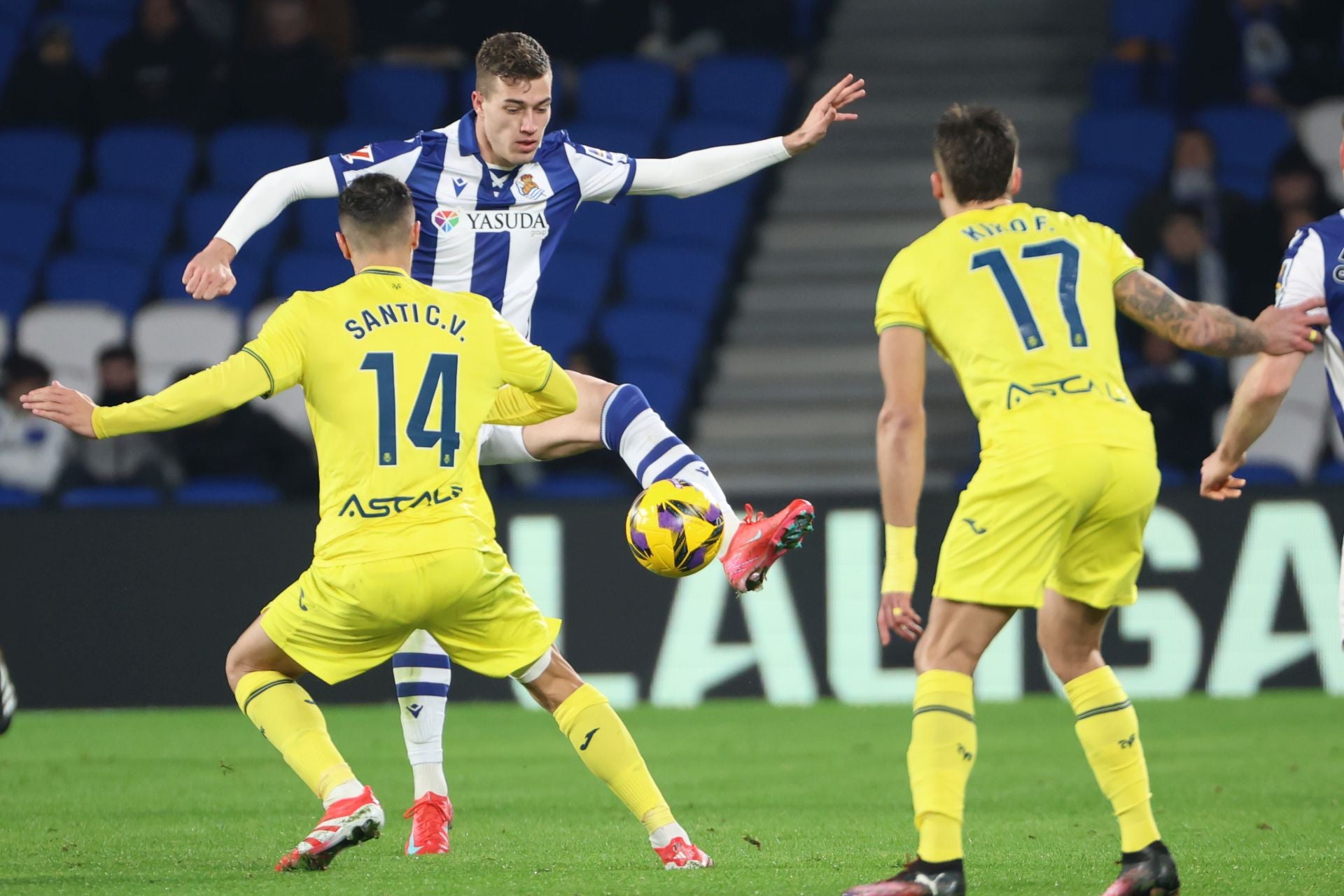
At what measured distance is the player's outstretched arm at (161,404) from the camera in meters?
4.96

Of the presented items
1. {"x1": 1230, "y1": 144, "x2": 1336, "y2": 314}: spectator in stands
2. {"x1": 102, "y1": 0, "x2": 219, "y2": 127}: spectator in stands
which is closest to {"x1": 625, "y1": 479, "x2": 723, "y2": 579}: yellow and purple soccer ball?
{"x1": 1230, "y1": 144, "x2": 1336, "y2": 314}: spectator in stands

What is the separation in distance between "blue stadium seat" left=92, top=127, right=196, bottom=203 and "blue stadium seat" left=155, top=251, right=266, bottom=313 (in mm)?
695

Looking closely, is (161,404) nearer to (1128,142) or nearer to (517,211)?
(517,211)

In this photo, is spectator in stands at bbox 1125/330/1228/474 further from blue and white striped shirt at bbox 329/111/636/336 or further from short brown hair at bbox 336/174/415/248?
short brown hair at bbox 336/174/415/248

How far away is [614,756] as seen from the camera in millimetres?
5469

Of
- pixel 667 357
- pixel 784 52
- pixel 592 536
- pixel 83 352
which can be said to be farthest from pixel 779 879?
pixel 784 52

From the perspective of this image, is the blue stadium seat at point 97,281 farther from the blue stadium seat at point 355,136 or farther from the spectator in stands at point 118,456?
the spectator in stands at point 118,456

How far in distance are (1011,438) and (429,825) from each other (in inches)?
96.8

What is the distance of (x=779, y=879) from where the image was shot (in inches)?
203

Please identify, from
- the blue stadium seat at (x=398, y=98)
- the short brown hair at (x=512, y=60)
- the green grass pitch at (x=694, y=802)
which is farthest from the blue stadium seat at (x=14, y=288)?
the short brown hair at (x=512, y=60)

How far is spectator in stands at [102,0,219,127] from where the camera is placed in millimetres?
14555

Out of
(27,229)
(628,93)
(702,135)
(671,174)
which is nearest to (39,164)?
(27,229)

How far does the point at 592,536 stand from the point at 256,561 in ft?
6.15

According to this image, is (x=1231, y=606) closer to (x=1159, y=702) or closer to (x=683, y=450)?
(x=1159, y=702)
